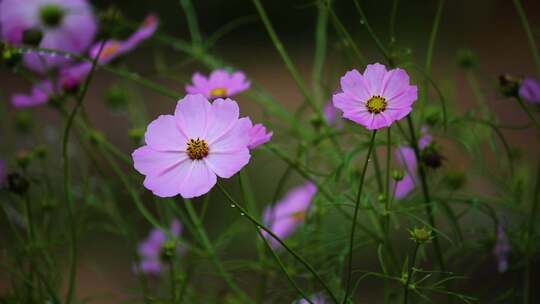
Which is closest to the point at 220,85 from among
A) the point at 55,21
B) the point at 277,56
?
the point at 55,21

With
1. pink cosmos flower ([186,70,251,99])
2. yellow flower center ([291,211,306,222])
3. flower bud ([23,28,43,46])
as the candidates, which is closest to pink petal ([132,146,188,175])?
pink cosmos flower ([186,70,251,99])

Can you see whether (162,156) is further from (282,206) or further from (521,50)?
(521,50)

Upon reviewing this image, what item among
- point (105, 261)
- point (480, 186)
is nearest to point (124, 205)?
point (105, 261)

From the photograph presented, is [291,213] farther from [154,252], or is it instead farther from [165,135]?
[165,135]

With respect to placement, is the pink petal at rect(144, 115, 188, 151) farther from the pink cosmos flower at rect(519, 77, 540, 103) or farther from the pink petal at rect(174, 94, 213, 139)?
the pink cosmos flower at rect(519, 77, 540, 103)

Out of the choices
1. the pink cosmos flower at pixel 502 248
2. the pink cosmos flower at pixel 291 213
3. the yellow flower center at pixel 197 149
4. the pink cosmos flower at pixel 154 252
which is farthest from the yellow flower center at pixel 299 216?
the yellow flower center at pixel 197 149
